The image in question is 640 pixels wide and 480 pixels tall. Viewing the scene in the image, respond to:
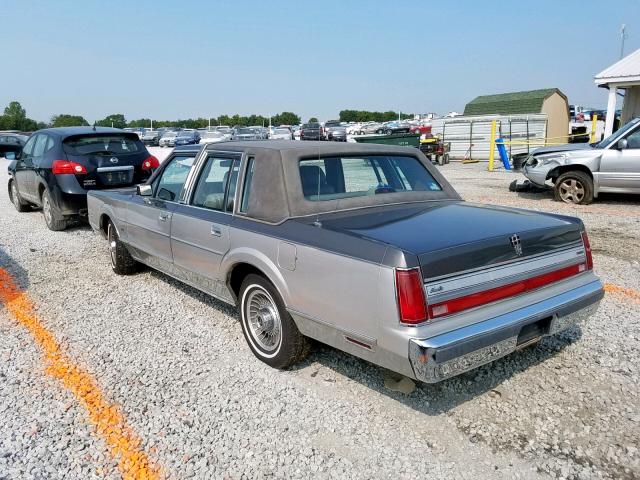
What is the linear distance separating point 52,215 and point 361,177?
20.2ft

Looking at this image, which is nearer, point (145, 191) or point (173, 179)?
point (173, 179)

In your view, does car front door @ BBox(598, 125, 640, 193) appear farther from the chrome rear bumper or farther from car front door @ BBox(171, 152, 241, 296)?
car front door @ BBox(171, 152, 241, 296)

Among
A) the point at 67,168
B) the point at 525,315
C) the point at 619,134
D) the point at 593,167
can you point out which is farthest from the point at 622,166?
the point at 67,168

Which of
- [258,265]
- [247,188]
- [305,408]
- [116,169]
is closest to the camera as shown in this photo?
[305,408]

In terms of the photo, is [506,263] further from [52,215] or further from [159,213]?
[52,215]

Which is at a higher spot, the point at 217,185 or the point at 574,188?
the point at 217,185

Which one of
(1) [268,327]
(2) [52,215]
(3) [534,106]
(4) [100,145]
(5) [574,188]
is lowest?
(1) [268,327]

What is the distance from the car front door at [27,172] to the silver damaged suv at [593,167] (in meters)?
9.41

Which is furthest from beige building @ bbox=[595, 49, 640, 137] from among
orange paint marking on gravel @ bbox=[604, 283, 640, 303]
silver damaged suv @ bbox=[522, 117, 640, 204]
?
orange paint marking on gravel @ bbox=[604, 283, 640, 303]

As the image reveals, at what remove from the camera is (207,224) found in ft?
13.3

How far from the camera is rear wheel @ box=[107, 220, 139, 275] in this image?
5793mm

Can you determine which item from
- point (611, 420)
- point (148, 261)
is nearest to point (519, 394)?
point (611, 420)

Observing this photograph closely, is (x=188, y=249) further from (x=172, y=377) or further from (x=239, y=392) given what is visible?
(x=239, y=392)

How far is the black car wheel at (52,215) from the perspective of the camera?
318 inches
